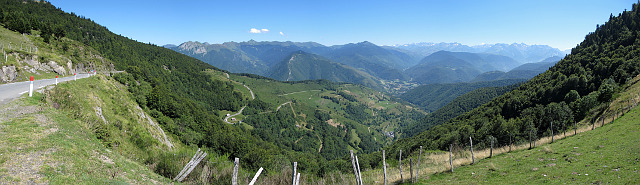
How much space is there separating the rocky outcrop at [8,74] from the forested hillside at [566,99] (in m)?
50.9

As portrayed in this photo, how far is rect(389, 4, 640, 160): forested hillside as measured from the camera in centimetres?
4138

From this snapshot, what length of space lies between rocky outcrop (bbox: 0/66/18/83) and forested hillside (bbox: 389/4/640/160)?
5085cm

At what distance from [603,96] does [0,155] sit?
7059cm

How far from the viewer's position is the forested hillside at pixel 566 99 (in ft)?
136

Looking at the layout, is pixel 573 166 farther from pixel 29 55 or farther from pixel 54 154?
pixel 29 55

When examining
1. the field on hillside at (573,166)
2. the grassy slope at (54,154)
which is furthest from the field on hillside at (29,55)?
the field on hillside at (573,166)

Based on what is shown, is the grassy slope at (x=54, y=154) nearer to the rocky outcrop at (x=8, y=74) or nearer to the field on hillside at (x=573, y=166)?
the rocky outcrop at (x=8, y=74)

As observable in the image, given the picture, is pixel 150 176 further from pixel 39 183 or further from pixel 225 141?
pixel 225 141

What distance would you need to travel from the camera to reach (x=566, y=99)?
56750 millimetres

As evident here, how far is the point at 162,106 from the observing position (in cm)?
4859

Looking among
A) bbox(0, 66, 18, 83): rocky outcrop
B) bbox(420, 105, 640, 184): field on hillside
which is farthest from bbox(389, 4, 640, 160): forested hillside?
bbox(0, 66, 18, 83): rocky outcrop

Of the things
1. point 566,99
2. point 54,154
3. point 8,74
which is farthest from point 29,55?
point 566,99

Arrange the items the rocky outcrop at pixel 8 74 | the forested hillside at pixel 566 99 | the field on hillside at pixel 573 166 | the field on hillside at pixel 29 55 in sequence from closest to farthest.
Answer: the field on hillside at pixel 573 166 < the rocky outcrop at pixel 8 74 < the field on hillside at pixel 29 55 < the forested hillside at pixel 566 99

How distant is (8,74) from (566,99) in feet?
317
